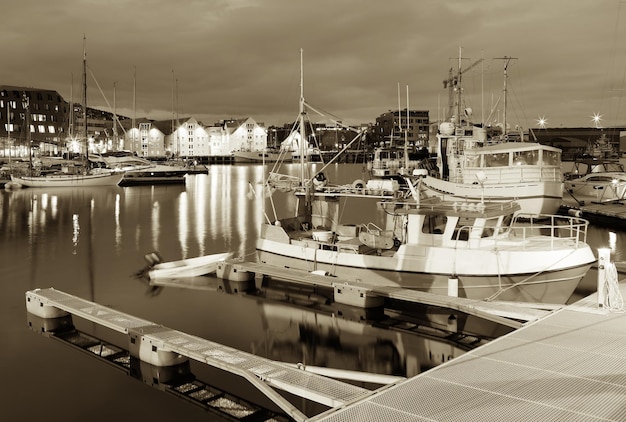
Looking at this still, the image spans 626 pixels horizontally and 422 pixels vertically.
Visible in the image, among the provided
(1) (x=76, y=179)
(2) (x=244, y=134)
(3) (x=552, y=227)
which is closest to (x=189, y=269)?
(3) (x=552, y=227)

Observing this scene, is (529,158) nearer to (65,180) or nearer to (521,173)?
(521,173)

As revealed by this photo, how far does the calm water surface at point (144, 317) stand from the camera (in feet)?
37.7

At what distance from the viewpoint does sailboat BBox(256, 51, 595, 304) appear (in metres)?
15.9

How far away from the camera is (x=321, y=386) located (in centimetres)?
909

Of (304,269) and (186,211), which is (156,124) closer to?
(186,211)

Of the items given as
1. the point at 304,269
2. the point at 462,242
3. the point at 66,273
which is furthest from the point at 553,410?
the point at 66,273

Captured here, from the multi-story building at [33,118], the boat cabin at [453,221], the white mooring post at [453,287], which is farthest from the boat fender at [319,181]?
the multi-story building at [33,118]

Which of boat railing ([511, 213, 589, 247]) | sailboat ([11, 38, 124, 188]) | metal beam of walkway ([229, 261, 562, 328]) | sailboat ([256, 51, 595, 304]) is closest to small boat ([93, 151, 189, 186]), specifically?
sailboat ([11, 38, 124, 188])

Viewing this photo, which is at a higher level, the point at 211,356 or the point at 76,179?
the point at 76,179

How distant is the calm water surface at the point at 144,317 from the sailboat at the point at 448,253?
4.81 ft

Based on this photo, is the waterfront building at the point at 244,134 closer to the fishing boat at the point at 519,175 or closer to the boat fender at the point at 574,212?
the boat fender at the point at 574,212

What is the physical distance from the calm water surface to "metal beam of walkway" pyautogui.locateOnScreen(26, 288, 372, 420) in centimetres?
83

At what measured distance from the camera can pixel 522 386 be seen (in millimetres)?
7840

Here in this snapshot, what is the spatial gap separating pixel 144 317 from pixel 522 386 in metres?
12.9
